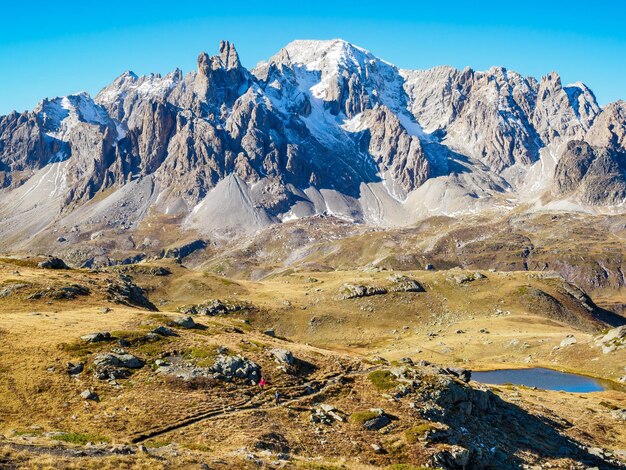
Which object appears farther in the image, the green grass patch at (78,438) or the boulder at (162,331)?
the boulder at (162,331)

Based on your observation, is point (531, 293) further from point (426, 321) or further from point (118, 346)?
point (118, 346)

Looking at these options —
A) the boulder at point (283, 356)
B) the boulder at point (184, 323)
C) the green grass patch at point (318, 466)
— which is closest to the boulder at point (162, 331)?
the boulder at point (184, 323)

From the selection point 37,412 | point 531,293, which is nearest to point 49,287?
point 37,412

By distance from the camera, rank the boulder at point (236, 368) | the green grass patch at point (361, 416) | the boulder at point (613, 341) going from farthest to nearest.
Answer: the boulder at point (613, 341), the boulder at point (236, 368), the green grass patch at point (361, 416)

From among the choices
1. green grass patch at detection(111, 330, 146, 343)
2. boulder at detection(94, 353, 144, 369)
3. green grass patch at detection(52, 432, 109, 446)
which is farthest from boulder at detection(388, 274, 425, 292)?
green grass patch at detection(52, 432, 109, 446)

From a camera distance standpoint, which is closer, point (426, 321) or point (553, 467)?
point (553, 467)

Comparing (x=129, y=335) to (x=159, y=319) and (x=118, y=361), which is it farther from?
(x=159, y=319)

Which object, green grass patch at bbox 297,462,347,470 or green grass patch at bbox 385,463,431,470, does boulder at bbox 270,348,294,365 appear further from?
green grass patch at bbox 297,462,347,470

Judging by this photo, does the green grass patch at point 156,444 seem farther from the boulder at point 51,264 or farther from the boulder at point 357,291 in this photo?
the boulder at point 357,291
